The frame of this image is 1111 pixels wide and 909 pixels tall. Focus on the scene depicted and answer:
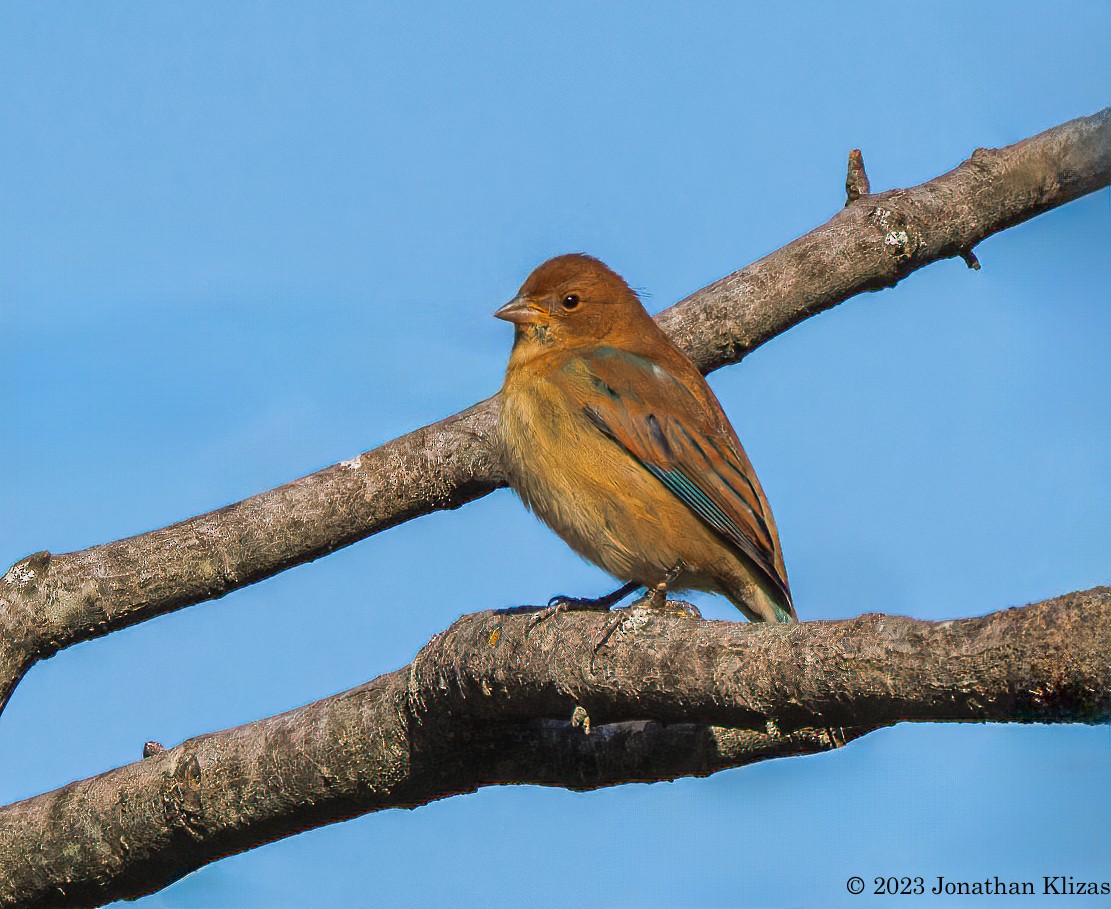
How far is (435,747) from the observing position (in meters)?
4.55

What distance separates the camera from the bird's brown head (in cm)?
639

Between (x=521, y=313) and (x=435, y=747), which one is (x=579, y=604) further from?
(x=521, y=313)

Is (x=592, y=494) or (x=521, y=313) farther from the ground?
(x=521, y=313)

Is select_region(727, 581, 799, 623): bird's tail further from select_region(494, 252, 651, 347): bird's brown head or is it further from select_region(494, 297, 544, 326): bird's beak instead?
select_region(494, 297, 544, 326): bird's beak

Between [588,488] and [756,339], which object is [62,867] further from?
[756,339]

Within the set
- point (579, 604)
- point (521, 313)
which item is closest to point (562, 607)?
point (579, 604)

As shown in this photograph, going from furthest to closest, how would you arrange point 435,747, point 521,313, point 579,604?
1. point 521,313
2. point 579,604
3. point 435,747

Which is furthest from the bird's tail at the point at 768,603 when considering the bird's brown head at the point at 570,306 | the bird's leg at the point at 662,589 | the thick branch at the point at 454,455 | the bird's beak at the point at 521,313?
the bird's beak at the point at 521,313

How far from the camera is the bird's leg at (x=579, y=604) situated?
4.26 meters

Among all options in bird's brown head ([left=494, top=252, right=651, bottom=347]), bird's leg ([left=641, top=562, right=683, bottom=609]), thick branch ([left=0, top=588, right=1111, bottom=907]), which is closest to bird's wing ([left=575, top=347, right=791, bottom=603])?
bird's leg ([left=641, top=562, right=683, bottom=609])

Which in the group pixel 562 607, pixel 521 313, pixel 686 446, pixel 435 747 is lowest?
pixel 435 747

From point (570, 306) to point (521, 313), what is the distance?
0.25m

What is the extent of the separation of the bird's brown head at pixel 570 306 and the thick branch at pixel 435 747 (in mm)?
2196

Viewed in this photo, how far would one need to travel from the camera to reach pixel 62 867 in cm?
466
